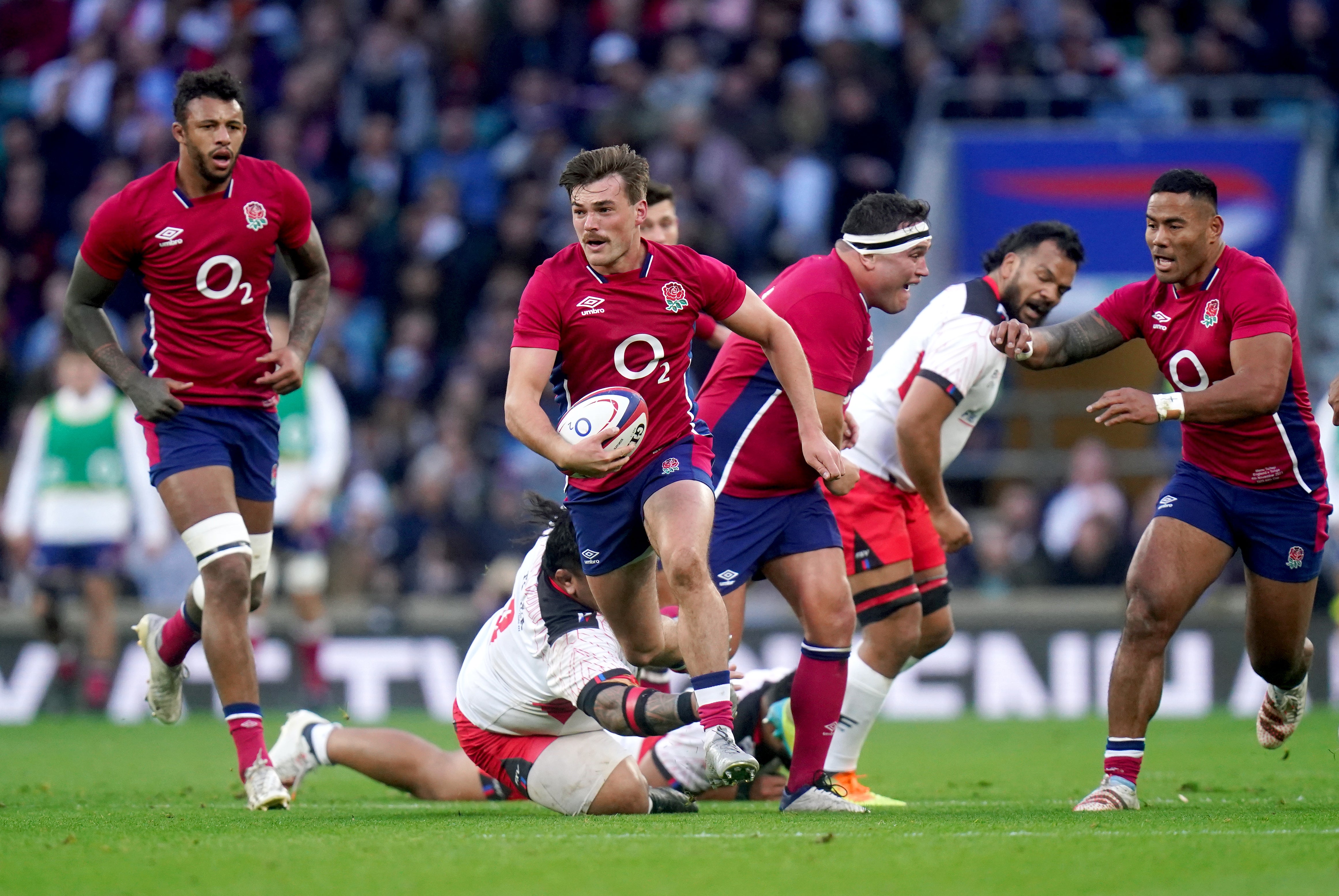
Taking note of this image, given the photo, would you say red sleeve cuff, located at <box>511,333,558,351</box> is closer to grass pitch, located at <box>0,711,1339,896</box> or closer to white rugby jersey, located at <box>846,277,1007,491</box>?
grass pitch, located at <box>0,711,1339,896</box>

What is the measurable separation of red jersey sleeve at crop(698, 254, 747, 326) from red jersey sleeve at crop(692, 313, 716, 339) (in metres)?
1.55

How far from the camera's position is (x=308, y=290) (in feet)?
25.8

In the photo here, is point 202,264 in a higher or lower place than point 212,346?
higher

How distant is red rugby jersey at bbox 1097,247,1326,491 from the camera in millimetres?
6676

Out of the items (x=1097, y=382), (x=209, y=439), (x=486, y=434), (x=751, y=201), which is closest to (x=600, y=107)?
(x=751, y=201)

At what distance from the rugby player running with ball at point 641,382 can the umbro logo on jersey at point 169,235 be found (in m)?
1.80

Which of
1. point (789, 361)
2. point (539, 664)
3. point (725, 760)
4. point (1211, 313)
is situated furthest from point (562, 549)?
point (1211, 313)

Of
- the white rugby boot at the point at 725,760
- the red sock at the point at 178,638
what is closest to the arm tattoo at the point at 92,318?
the red sock at the point at 178,638

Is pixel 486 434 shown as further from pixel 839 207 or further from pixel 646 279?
pixel 646 279

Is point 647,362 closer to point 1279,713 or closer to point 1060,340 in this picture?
point 1060,340

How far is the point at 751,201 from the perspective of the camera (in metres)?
16.7

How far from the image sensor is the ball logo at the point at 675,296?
6.52 meters

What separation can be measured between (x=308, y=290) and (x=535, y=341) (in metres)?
2.00

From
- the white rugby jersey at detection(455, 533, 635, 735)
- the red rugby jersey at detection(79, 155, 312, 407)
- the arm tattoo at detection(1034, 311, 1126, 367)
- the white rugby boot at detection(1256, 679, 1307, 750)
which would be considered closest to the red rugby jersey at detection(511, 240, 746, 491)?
the white rugby jersey at detection(455, 533, 635, 735)
